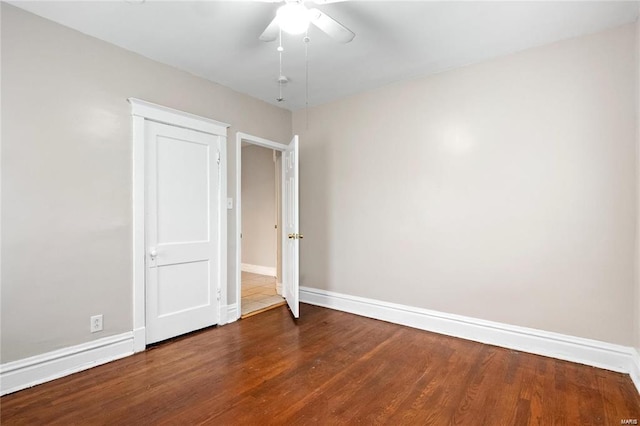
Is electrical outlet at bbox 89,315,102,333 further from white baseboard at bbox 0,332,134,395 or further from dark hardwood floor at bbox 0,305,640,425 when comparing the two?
dark hardwood floor at bbox 0,305,640,425

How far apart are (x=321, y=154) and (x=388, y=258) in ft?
5.40

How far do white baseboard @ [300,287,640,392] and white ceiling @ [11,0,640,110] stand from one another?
A: 8.30ft

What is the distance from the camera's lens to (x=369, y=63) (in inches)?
118

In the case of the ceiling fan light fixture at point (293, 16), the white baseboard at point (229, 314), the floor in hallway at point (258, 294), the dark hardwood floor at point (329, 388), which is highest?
the ceiling fan light fixture at point (293, 16)

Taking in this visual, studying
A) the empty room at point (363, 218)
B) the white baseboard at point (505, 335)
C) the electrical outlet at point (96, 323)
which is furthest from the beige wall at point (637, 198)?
the electrical outlet at point (96, 323)

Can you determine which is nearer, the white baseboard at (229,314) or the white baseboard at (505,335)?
the white baseboard at (505,335)

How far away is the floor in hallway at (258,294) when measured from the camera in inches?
157

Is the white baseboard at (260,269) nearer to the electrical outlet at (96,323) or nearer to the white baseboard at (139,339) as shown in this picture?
the white baseboard at (139,339)

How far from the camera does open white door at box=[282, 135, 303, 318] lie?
3455 millimetres

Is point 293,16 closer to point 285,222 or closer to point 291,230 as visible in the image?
point 291,230

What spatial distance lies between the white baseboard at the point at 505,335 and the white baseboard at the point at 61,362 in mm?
2337

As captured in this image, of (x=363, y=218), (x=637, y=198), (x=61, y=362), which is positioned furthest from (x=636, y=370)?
(x=61, y=362)

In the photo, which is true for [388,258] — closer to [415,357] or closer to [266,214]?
[415,357]

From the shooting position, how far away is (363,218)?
3.74m
